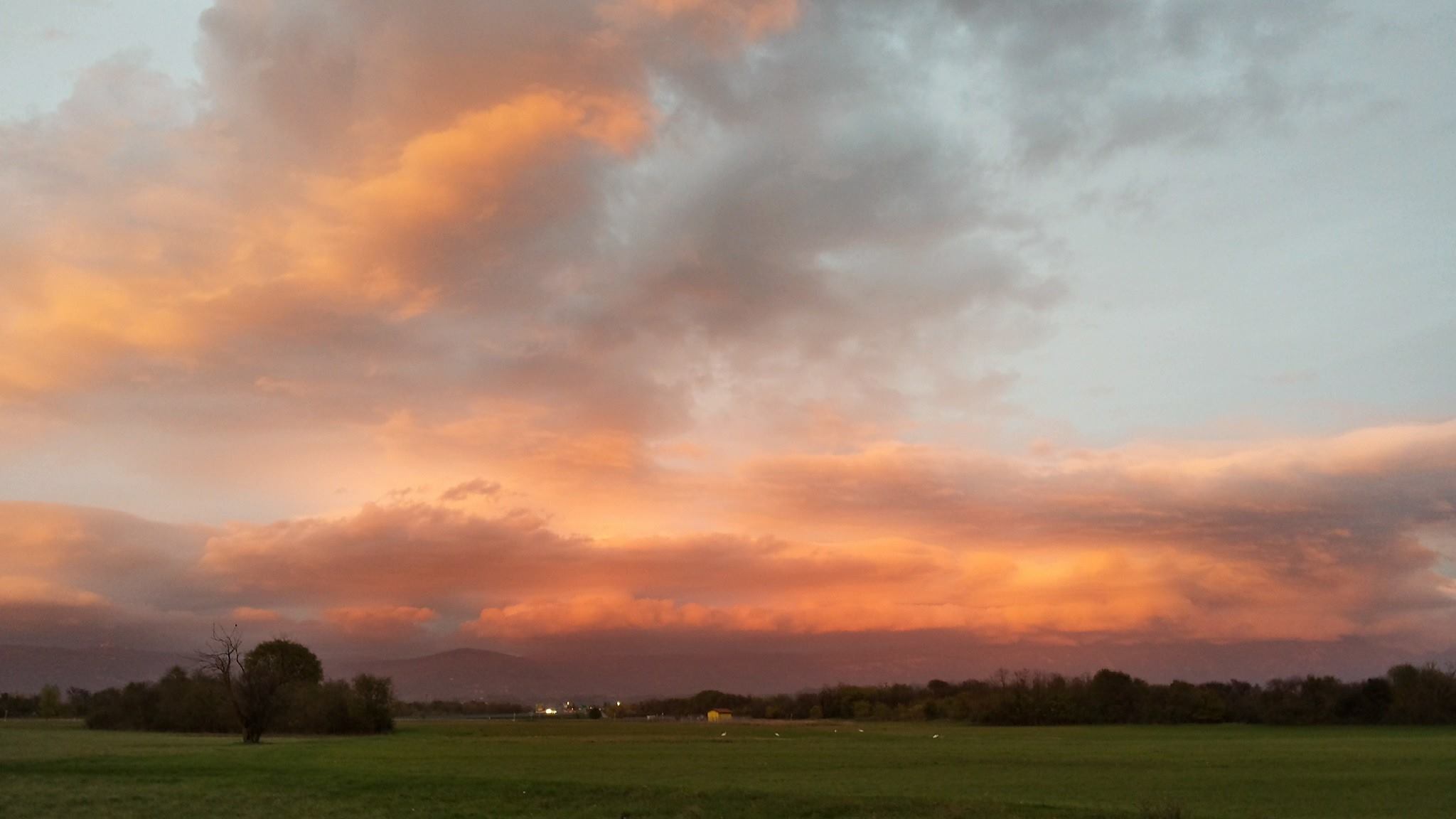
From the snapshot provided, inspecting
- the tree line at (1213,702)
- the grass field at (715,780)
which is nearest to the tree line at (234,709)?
the grass field at (715,780)

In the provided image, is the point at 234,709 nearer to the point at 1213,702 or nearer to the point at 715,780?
the point at 715,780

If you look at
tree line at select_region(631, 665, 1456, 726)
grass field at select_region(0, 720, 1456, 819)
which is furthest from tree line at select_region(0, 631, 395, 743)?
tree line at select_region(631, 665, 1456, 726)

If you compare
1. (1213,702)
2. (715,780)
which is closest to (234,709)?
(715,780)

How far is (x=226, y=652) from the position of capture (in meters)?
107

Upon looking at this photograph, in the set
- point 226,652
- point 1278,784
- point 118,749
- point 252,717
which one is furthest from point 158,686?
point 1278,784

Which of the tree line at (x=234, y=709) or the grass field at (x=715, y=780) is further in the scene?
the tree line at (x=234, y=709)

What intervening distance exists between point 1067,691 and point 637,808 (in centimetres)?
14728

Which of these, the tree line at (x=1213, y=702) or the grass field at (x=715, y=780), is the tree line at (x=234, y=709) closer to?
the grass field at (x=715, y=780)

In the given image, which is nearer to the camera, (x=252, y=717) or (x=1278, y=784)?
(x=1278, y=784)

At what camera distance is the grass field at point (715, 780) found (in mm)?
35750

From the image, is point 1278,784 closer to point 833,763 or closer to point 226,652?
point 833,763

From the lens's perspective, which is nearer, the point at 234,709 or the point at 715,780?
the point at 715,780

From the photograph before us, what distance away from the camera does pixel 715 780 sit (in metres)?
45.6

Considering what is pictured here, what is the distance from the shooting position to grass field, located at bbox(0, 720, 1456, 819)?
35750mm
